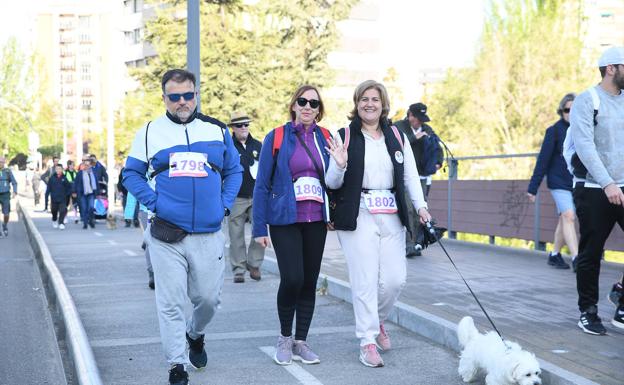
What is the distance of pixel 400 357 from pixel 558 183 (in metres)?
4.60

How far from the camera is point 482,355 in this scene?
5.41 meters

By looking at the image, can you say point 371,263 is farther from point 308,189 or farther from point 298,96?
point 298,96

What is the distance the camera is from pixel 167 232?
543cm

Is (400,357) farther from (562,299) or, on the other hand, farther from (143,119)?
(143,119)

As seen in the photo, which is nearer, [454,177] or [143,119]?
[454,177]

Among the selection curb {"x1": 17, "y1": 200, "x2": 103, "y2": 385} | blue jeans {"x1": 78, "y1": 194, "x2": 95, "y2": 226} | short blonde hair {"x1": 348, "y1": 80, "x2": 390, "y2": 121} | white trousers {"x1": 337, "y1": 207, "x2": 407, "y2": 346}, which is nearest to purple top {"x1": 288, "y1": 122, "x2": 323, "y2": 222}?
white trousers {"x1": 337, "y1": 207, "x2": 407, "y2": 346}

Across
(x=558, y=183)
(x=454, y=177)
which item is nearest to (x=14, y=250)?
(x=454, y=177)

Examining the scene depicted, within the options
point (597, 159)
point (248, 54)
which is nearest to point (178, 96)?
point (597, 159)

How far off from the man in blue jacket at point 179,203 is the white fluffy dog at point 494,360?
1640 mm

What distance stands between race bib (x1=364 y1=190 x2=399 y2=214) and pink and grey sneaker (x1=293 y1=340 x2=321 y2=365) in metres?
1.10

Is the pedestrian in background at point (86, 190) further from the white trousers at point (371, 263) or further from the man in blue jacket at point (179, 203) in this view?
the man in blue jacket at point (179, 203)

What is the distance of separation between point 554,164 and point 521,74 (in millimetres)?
23796

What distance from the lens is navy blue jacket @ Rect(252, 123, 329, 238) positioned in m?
6.09

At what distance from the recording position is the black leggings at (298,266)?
6129 millimetres
